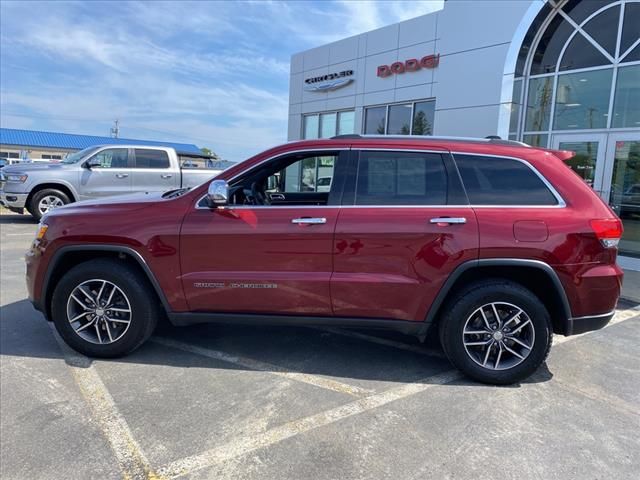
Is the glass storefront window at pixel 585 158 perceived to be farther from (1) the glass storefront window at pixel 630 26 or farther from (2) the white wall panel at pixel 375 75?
(2) the white wall panel at pixel 375 75

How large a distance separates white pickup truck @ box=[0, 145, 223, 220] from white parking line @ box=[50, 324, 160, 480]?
Answer: 7521 mm

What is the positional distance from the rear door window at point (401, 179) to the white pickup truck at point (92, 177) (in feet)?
26.6

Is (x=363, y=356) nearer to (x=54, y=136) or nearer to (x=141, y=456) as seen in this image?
(x=141, y=456)

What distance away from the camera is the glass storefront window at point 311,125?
1597 cm

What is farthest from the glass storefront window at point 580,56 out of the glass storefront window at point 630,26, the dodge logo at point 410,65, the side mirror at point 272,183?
the side mirror at point 272,183

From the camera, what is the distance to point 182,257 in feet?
11.9

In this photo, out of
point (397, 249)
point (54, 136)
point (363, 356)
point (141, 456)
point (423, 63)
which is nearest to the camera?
point (141, 456)

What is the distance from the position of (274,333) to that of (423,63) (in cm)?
990

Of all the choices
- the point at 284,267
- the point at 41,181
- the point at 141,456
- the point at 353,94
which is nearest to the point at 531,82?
the point at 353,94

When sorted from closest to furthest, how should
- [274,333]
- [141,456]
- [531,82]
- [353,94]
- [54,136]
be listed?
1. [141,456]
2. [274,333]
3. [531,82]
4. [353,94]
5. [54,136]

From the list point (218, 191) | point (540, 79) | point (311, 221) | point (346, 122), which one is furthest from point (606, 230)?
point (346, 122)

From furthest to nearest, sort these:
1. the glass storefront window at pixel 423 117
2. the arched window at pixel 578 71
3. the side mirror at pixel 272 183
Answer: the glass storefront window at pixel 423 117
the arched window at pixel 578 71
the side mirror at pixel 272 183

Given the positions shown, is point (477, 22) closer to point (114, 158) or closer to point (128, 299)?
point (114, 158)

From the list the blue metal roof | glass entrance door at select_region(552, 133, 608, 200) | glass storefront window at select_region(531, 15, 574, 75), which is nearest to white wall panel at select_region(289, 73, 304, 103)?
glass storefront window at select_region(531, 15, 574, 75)
